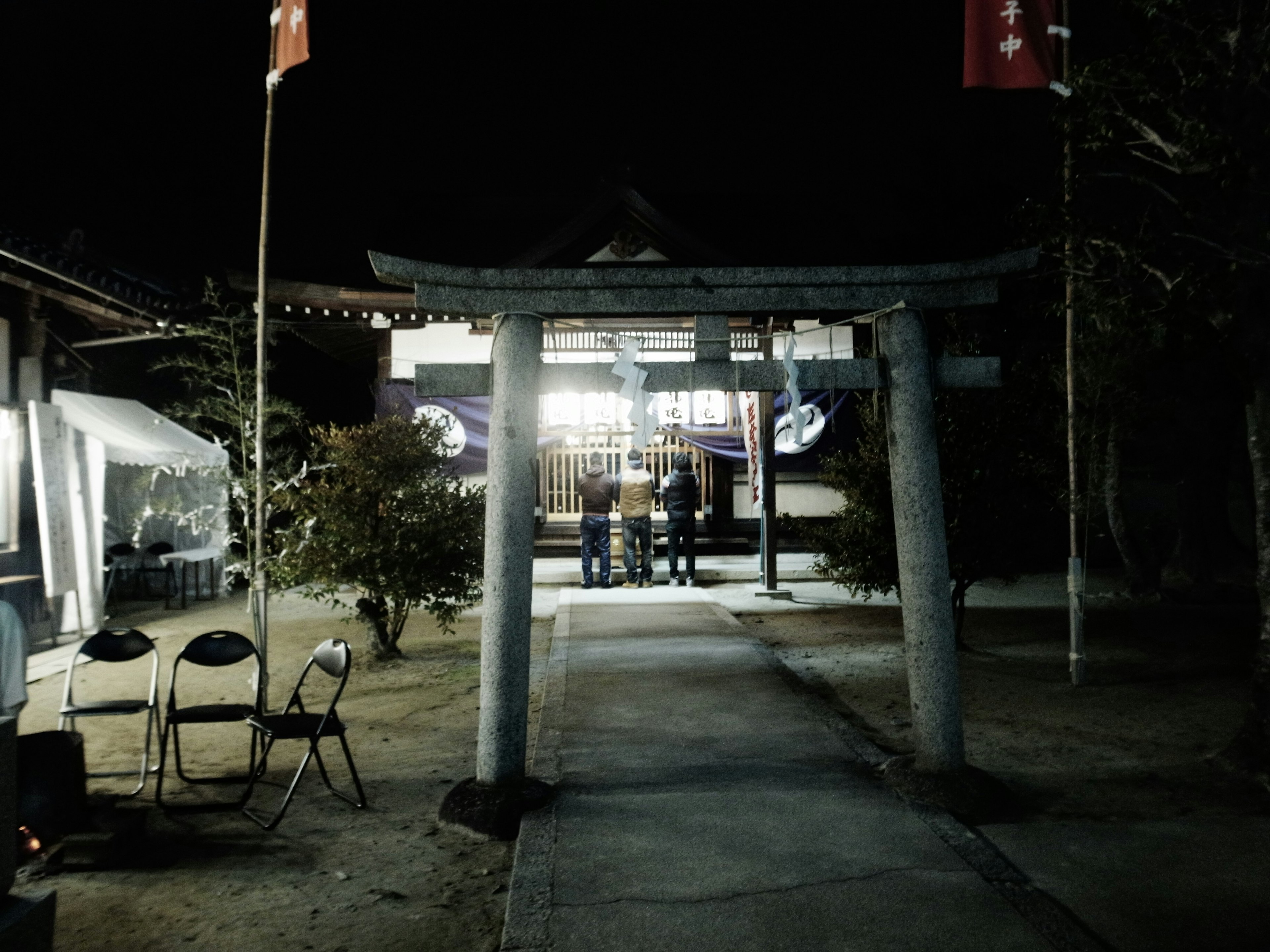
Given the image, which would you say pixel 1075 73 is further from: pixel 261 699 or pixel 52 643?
pixel 52 643

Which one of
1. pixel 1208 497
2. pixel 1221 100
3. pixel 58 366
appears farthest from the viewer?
pixel 1208 497

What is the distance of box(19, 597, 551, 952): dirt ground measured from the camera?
3.69 m

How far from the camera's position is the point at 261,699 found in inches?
268

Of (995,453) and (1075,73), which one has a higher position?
(1075,73)

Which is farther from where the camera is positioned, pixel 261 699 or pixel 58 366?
pixel 58 366

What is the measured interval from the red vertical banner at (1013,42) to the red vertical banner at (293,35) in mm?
5693

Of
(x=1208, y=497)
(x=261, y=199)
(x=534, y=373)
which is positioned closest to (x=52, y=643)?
(x=261, y=199)

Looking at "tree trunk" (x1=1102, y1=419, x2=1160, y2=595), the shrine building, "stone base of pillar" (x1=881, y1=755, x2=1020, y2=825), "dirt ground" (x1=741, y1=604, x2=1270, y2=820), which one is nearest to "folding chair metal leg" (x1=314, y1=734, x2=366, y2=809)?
"stone base of pillar" (x1=881, y1=755, x2=1020, y2=825)

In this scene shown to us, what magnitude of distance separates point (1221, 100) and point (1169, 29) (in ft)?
2.01

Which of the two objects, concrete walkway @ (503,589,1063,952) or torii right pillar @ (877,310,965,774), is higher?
torii right pillar @ (877,310,965,774)

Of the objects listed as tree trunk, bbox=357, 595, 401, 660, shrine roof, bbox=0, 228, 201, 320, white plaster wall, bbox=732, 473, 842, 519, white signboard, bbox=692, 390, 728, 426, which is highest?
shrine roof, bbox=0, 228, 201, 320

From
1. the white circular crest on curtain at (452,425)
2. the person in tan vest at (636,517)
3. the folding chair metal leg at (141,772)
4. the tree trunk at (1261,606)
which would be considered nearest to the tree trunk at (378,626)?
the folding chair metal leg at (141,772)

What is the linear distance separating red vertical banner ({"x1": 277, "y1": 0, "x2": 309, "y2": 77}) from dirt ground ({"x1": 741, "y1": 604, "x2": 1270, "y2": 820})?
23.7 feet

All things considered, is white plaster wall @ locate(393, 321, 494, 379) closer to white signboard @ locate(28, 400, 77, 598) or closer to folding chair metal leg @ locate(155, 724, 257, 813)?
white signboard @ locate(28, 400, 77, 598)
